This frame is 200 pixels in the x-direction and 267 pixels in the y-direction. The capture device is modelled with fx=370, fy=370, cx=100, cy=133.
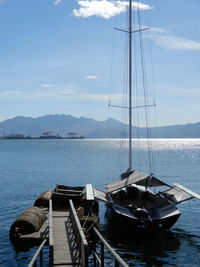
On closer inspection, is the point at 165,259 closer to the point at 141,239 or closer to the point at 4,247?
the point at 141,239

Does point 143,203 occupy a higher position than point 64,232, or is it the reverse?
point 143,203

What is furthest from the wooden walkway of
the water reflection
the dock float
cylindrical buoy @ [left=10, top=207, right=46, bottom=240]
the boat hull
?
the water reflection

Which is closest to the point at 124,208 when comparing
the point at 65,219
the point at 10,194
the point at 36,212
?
the point at 65,219

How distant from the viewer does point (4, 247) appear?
78.5 feet

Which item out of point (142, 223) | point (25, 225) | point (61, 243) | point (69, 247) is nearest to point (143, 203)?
point (142, 223)

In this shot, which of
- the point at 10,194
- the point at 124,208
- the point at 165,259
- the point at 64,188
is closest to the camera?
the point at 165,259

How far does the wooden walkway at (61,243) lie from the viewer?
1669cm

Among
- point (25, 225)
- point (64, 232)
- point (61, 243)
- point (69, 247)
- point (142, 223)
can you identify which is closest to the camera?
point (69, 247)

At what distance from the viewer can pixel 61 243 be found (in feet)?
63.0

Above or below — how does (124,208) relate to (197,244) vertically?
above

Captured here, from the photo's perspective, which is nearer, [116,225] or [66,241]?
[66,241]

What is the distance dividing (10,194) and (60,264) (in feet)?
110

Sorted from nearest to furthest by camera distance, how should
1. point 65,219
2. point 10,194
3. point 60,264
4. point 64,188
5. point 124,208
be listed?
point 60,264 < point 65,219 < point 124,208 < point 64,188 < point 10,194

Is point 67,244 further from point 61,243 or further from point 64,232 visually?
point 64,232
